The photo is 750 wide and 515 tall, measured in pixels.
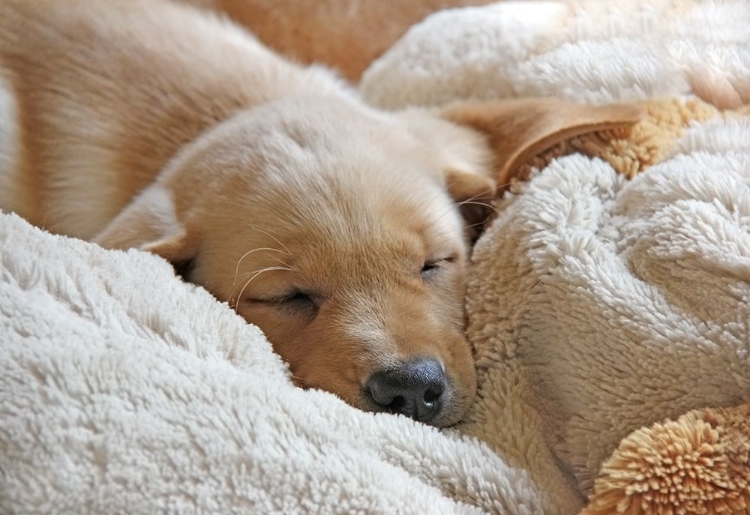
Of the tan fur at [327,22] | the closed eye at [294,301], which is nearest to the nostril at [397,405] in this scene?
the closed eye at [294,301]

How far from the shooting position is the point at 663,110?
1.87 metres

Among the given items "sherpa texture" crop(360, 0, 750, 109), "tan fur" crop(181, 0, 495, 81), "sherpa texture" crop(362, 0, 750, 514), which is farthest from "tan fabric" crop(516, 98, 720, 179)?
"tan fur" crop(181, 0, 495, 81)

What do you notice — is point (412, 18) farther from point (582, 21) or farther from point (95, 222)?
point (95, 222)

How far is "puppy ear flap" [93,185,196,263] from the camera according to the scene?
1761 millimetres

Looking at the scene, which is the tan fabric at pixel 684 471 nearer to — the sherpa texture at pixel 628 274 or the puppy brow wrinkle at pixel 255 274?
the sherpa texture at pixel 628 274

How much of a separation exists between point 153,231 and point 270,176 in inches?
12.3

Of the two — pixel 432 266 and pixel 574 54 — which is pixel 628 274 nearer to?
pixel 432 266

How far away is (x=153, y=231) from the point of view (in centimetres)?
185

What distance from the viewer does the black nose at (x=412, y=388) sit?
148 cm

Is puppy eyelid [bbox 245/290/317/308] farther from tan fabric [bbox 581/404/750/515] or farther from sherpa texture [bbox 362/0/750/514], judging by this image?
tan fabric [bbox 581/404/750/515]

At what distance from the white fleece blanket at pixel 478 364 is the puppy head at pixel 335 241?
0.10 metres

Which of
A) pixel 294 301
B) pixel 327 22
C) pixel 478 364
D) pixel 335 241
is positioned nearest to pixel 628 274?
pixel 478 364

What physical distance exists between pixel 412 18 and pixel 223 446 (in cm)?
217

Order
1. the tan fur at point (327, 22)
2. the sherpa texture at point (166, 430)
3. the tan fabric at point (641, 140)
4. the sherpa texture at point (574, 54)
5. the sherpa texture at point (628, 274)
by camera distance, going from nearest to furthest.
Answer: the sherpa texture at point (166, 430)
the sherpa texture at point (628, 274)
the tan fabric at point (641, 140)
the sherpa texture at point (574, 54)
the tan fur at point (327, 22)
